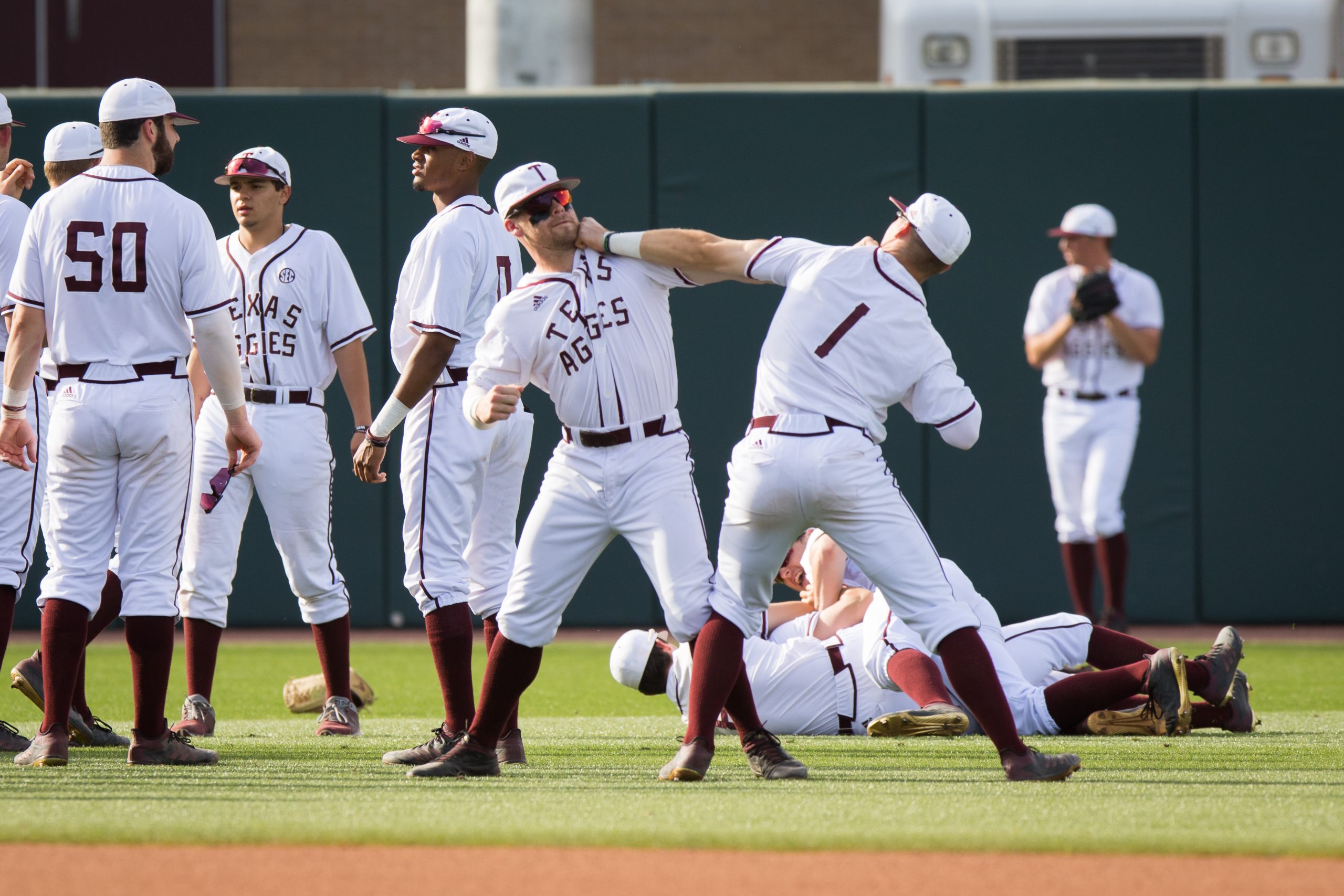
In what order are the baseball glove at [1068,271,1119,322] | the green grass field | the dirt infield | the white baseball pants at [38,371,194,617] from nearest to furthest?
1. the dirt infield
2. the green grass field
3. the white baseball pants at [38,371,194,617]
4. the baseball glove at [1068,271,1119,322]

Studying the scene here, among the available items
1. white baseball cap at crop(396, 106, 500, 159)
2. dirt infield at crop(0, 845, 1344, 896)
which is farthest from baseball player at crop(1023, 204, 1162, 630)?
dirt infield at crop(0, 845, 1344, 896)

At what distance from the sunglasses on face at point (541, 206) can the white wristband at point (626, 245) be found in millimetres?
176

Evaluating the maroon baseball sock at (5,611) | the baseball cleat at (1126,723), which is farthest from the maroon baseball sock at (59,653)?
the baseball cleat at (1126,723)

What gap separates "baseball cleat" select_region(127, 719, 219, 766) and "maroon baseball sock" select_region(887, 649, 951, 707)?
2195 millimetres

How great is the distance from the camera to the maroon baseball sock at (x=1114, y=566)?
28.9 feet

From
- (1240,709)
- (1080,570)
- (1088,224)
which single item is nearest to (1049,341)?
(1088,224)

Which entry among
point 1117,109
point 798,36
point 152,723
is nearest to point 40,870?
point 152,723

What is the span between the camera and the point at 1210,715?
5613 mm

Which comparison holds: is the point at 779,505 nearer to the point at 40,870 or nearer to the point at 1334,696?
the point at 40,870

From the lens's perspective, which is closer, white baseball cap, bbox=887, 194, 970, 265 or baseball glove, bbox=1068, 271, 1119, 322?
white baseball cap, bbox=887, 194, 970, 265

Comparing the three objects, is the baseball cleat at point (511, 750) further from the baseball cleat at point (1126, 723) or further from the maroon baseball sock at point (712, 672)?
the baseball cleat at point (1126, 723)

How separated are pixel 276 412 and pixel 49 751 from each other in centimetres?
137

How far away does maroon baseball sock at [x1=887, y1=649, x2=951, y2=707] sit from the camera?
529 centimetres

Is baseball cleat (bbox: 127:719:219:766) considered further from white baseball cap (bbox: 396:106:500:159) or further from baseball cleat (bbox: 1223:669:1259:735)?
baseball cleat (bbox: 1223:669:1259:735)
